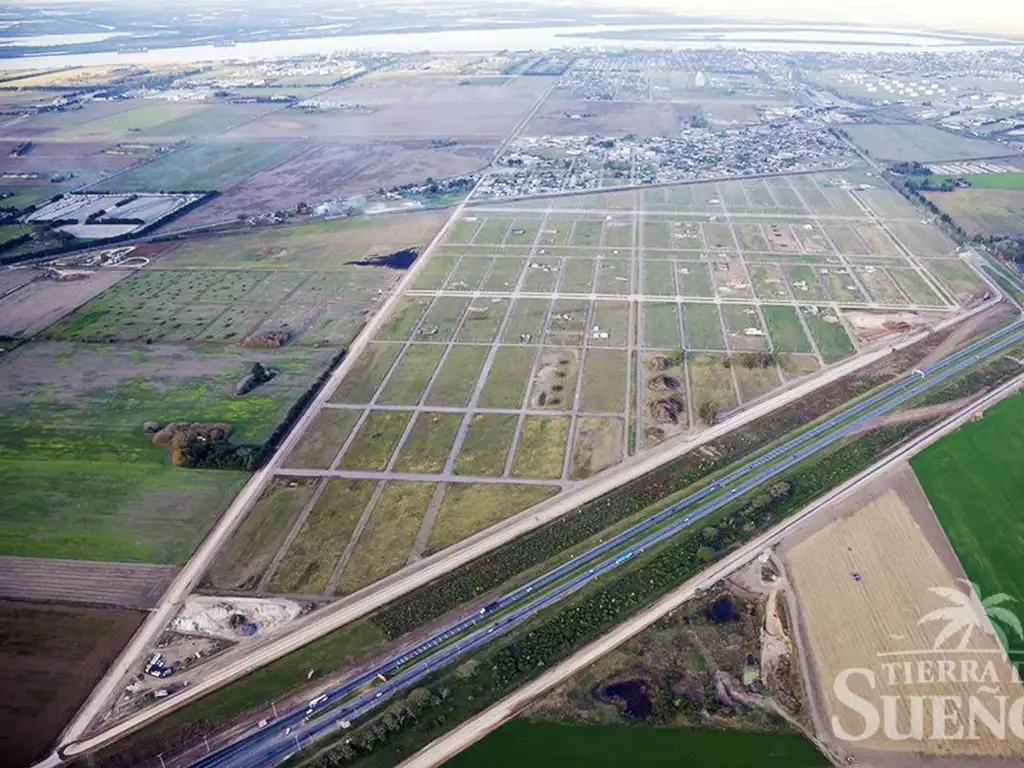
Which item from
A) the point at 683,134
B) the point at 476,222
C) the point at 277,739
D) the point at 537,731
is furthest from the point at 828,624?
the point at 683,134

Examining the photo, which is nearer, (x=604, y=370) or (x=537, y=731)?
(x=537, y=731)


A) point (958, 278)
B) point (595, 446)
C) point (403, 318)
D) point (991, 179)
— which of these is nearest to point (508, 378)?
point (595, 446)

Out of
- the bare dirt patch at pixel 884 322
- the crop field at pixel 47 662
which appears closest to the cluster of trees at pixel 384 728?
the crop field at pixel 47 662

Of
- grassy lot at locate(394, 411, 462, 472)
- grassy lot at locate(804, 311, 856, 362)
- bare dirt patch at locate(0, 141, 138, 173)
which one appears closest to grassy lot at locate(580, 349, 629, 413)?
grassy lot at locate(394, 411, 462, 472)

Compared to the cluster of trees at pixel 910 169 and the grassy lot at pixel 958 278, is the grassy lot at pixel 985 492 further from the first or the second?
the cluster of trees at pixel 910 169

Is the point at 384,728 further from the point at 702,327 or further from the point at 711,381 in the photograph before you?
the point at 702,327

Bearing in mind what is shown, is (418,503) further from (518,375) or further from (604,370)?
(604,370)

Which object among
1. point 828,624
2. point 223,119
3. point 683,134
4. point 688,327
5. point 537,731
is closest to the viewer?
point 537,731
